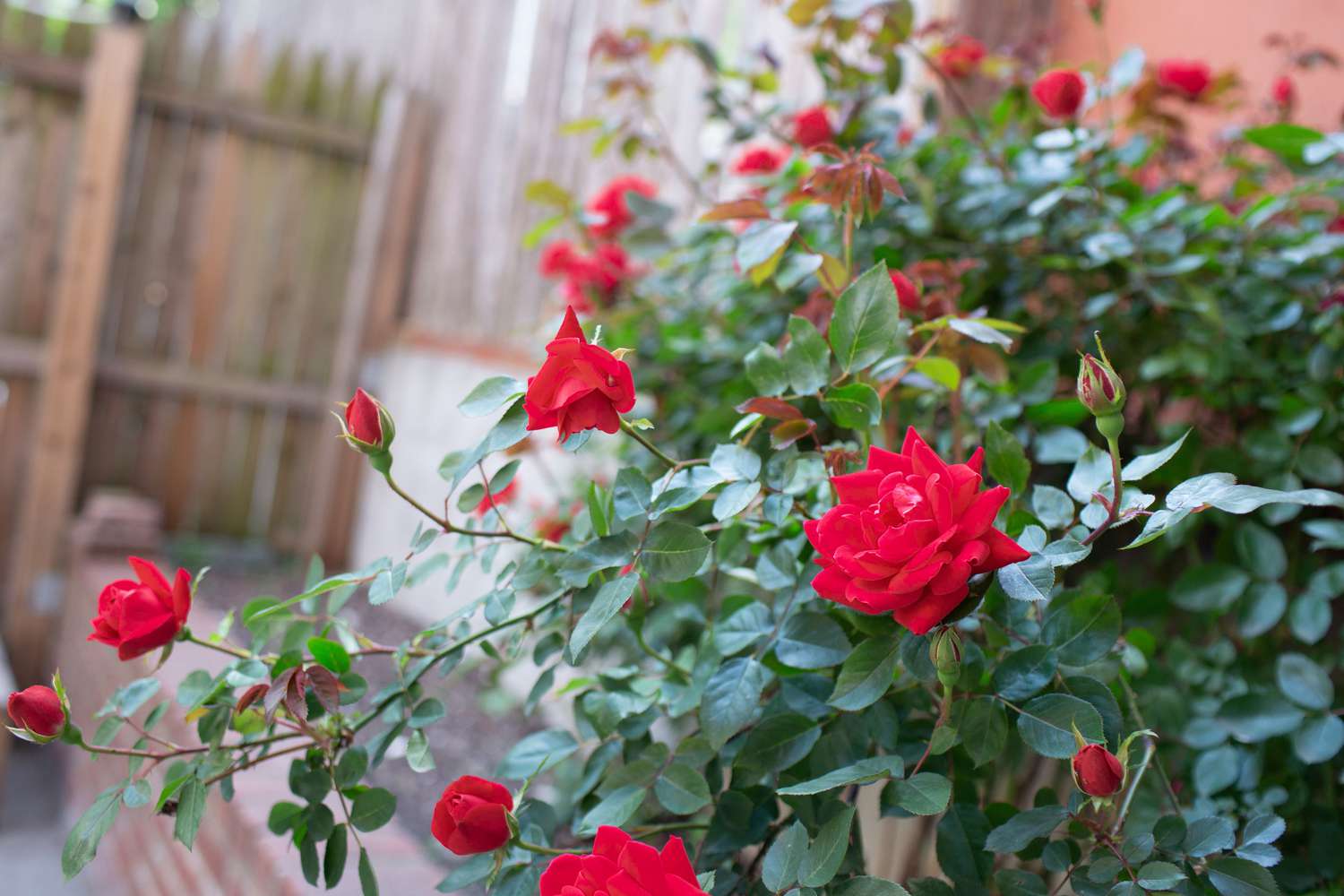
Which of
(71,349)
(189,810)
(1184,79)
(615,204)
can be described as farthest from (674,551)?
(71,349)

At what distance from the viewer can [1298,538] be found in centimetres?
118

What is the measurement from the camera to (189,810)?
72cm

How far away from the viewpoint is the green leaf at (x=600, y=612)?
2.06ft

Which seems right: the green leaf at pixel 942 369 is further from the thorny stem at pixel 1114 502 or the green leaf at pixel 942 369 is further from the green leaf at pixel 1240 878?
the green leaf at pixel 1240 878

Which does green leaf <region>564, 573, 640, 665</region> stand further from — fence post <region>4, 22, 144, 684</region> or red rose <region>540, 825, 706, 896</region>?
fence post <region>4, 22, 144, 684</region>

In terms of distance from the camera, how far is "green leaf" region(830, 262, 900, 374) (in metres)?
0.73

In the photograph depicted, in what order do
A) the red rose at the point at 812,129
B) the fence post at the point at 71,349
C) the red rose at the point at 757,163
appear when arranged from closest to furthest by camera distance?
the red rose at the point at 812,129
the red rose at the point at 757,163
the fence post at the point at 71,349

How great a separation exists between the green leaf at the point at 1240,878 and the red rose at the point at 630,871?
1.11ft

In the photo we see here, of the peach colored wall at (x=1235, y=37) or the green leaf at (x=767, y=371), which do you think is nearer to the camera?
the green leaf at (x=767, y=371)

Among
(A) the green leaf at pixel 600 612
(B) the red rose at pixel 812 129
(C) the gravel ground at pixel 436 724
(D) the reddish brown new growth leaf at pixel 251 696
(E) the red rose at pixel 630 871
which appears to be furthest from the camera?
(C) the gravel ground at pixel 436 724

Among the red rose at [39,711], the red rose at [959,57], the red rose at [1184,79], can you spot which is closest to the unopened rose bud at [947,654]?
the red rose at [39,711]

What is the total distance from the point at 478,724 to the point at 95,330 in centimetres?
222

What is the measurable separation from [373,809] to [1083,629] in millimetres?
529

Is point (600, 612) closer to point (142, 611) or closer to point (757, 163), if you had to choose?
point (142, 611)
